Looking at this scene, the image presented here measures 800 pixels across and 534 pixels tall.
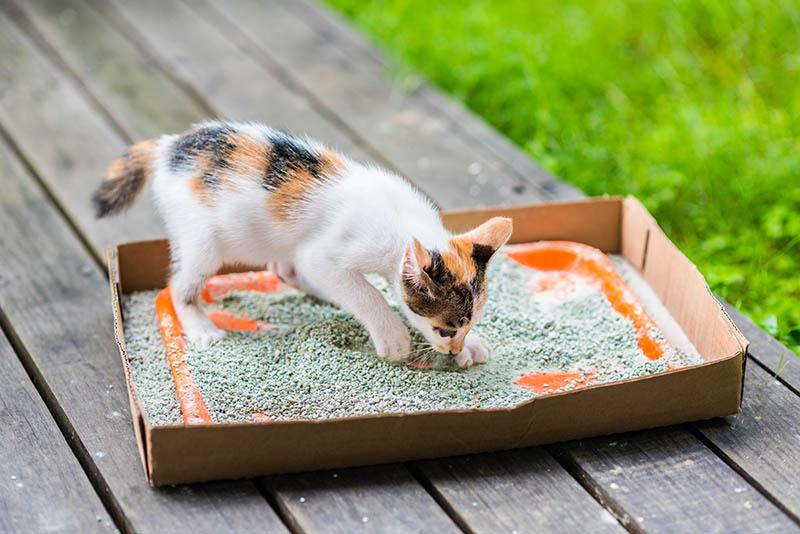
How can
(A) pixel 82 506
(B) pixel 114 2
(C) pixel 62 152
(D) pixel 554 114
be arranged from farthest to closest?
(B) pixel 114 2
(D) pixel 554 114
(C) pixel 62 152
(A) pixel 82 506

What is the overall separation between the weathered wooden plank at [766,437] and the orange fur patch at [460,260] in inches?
25.0

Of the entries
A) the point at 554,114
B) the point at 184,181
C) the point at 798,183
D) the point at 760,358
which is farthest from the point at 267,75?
the point at 760,358

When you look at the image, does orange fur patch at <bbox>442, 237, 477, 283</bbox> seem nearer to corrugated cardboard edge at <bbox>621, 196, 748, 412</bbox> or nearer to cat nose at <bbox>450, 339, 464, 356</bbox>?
cat nose at <bbox>450, 339, 464, 356</bbox>

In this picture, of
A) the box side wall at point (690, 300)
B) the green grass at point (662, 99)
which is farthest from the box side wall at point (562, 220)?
the green grass at point (662, 99)

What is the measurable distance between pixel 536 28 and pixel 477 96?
777 mm

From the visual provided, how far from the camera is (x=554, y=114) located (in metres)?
4.43

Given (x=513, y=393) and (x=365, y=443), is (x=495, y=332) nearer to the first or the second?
(x=513, y=393)

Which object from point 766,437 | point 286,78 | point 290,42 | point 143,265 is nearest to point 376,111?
point 286,78

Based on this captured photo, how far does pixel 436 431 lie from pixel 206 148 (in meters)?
0.97

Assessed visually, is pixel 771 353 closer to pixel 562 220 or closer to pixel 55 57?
pixel 562 220

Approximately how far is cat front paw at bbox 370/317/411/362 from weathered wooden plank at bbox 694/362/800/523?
0.71m

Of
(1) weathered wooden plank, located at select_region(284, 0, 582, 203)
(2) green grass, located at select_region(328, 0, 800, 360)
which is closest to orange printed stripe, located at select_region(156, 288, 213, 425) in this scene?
(1) weathered wooden plank, located at select_region(284, 0, 582, 203)

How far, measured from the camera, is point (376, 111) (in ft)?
13.9

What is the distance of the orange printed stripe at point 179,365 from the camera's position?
98.2 inches
